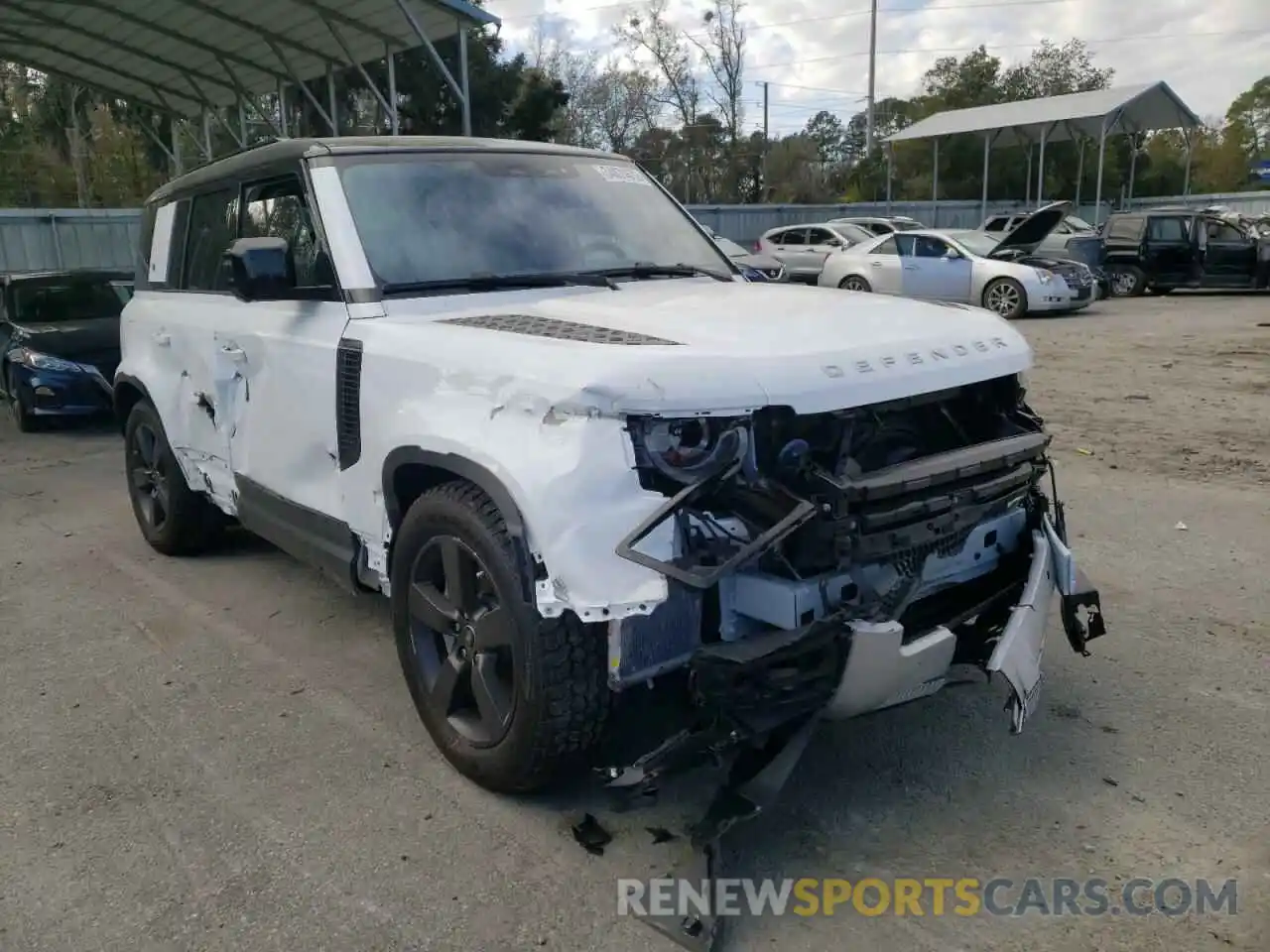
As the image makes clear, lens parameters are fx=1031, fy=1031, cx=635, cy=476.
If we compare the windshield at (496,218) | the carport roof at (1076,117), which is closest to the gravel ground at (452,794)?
the windshield at (496,218)

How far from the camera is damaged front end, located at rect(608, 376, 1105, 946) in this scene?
2580 millimetres

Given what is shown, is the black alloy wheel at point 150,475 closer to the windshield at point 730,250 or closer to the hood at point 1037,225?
the windshield at point 730,250

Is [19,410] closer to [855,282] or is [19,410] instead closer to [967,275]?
[855,282]

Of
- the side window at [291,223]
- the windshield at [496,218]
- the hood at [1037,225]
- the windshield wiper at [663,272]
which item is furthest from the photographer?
the hood at [1037,225]

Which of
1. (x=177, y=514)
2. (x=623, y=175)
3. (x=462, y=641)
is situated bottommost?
(x=177, y=514)

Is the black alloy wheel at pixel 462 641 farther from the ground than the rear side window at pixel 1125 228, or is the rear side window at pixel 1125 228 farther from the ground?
the rear side window at pixel 1125 228

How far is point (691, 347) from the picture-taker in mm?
2711

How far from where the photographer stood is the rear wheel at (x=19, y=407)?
10.0m

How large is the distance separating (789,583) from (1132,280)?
67.9 feet

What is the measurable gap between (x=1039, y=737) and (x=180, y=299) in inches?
172

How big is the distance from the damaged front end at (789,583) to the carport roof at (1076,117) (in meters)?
32.6

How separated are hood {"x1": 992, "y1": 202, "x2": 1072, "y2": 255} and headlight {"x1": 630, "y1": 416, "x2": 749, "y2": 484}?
28.1 ft

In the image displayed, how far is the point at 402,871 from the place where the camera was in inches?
112

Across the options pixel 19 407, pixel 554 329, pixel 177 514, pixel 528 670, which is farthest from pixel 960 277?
pixel 528 670
